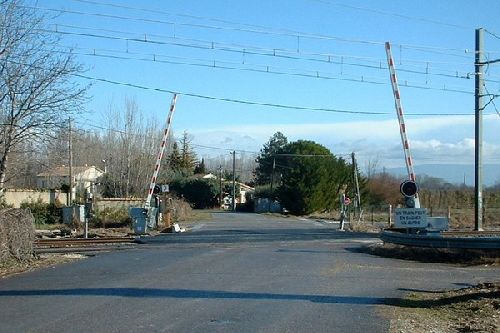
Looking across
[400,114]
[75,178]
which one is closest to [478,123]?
[400,114]

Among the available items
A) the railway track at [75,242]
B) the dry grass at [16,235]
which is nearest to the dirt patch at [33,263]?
the dry grass at [16,235]

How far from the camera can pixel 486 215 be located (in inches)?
2120

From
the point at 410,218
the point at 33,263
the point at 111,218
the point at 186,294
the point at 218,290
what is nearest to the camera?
the point at 186,294

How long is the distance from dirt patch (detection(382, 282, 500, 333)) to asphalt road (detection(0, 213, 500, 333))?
318 millimetres

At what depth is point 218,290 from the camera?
43.6 feet

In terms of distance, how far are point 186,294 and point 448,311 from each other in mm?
4652

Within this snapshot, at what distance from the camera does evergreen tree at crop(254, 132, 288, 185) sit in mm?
109137

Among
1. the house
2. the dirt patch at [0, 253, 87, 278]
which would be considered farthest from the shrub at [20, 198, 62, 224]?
the dirt patch at [0, 253, 87, 278]

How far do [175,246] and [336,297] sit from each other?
1365 cm

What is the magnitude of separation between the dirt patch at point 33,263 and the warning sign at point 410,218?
1053 cm

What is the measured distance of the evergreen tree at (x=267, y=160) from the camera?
109 meters

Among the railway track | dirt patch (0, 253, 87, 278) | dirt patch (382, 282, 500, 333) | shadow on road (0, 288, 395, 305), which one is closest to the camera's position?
dirt patch (382, 282, 500, 333)

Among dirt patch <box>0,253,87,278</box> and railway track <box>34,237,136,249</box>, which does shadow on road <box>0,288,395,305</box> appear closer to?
dirt patch <box>0,253,87,278</box>

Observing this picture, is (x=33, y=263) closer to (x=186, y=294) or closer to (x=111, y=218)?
(x=186, y=294)
